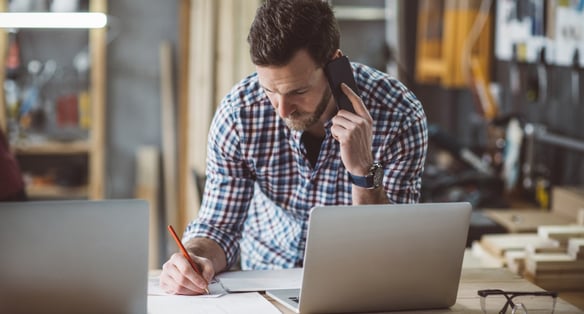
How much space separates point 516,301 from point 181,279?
0.80 meters

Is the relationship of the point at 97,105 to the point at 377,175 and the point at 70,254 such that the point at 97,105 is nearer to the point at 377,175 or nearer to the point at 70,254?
the point at 377,175

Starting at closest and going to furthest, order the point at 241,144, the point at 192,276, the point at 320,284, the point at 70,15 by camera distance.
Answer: the point at 320,284 → the point at 192,276 → the point at 70,15 → the point at 241,144

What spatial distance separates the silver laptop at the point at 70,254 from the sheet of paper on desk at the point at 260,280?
1.39 feet

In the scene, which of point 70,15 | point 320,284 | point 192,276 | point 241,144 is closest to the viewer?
point 320,284

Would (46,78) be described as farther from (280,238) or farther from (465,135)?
(280,238)

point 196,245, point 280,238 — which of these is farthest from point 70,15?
point 280,238

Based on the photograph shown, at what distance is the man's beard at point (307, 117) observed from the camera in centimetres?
225

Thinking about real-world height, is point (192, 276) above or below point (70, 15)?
below

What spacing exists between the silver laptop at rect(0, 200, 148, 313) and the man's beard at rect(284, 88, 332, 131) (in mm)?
686

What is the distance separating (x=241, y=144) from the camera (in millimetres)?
2377

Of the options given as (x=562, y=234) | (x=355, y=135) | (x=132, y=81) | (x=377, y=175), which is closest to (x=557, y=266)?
(x=562, y=234)

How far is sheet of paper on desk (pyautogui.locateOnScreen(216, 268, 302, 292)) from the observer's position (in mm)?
2057

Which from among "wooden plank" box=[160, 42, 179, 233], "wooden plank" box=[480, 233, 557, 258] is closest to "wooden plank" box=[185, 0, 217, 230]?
"wooden plank" box=[160, 42, 179, 233]

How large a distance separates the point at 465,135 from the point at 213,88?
148 cm
